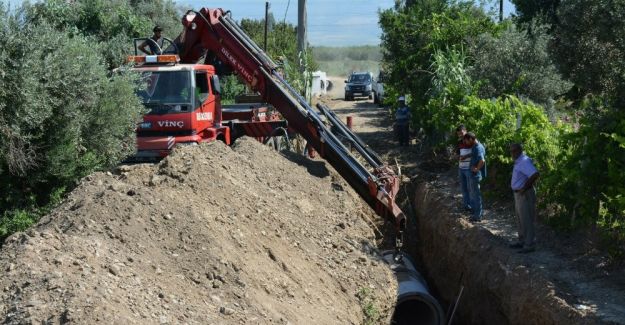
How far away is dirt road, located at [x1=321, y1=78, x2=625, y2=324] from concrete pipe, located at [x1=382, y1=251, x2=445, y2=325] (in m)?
0.49

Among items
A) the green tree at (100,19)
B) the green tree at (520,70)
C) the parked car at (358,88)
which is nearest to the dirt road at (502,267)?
the green tree at (520,70)

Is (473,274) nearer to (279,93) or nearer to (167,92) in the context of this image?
(279,93)

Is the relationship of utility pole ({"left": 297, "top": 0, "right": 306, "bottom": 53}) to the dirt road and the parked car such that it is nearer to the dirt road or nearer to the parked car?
the dirt road

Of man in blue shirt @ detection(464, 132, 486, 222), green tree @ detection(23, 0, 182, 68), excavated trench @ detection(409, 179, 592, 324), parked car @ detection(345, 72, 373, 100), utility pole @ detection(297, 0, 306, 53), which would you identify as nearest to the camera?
excavated trench @ detection(409, 179, 592, 324)

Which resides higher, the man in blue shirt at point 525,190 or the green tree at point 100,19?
the green tree at point 100,19

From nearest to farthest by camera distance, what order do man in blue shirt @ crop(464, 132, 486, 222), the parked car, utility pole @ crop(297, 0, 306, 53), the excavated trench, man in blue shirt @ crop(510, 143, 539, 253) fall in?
the excavated trench, man in blue shirt @ crop(510, 143, 539, 253), man in blue shirt @ crop(464, 132, 486, 222), utility pole @ crop(297, 0, 306, 53), the parked car

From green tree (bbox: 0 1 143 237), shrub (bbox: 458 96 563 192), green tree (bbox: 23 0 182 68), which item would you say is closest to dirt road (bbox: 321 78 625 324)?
shrub (bbox: 458 96 563 192)

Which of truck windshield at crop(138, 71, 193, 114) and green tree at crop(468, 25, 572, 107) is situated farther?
green tree at crop(468, 25, 572, 107)

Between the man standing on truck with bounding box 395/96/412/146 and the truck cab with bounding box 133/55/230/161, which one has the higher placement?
the truck cab with bounding box 133/55/230/161

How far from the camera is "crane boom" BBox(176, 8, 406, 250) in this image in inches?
543

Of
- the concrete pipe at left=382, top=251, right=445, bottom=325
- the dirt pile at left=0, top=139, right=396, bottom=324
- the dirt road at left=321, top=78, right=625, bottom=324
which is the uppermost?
the dirt pile at left=0, top=139, right=396, bottom=324

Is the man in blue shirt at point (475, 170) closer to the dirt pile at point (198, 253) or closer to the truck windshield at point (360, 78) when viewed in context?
the dirt pile at point (198, 253)

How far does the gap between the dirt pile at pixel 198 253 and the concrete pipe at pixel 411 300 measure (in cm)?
40

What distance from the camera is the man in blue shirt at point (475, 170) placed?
39.9ft
